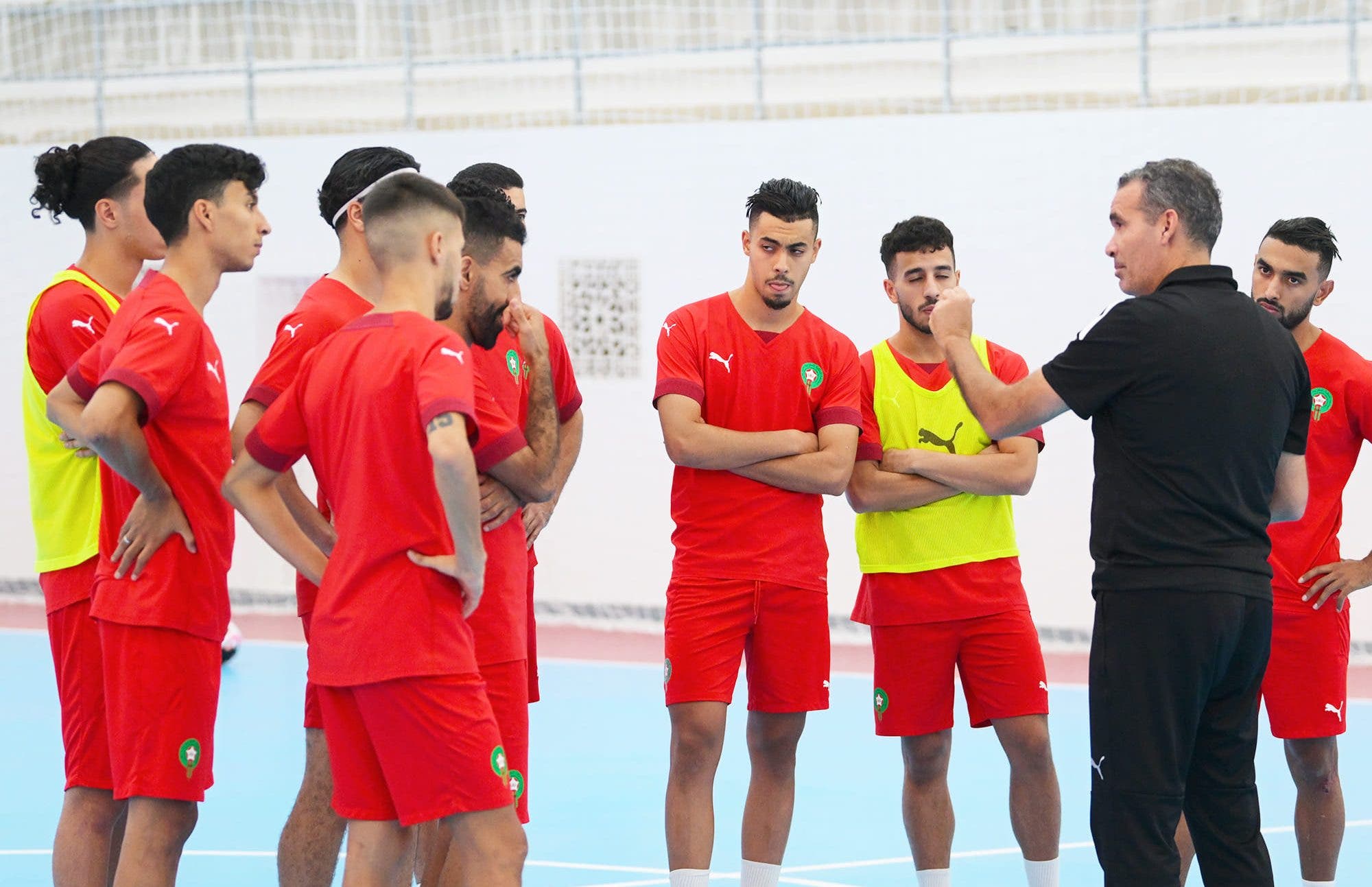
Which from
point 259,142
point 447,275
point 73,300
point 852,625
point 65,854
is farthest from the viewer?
point 259,142

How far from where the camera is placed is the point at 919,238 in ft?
15.1

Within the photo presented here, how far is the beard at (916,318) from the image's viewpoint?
182 inches

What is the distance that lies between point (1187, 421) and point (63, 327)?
9.99ft

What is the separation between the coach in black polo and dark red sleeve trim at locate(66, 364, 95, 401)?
239cm

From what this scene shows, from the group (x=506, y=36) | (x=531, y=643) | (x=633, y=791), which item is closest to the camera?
(x=531, y=643)

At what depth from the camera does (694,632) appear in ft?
14.3

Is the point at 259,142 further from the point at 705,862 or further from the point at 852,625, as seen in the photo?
the point at 705,862

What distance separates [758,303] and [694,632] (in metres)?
1.09

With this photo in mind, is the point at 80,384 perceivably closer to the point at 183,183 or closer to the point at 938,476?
the point at 183,183

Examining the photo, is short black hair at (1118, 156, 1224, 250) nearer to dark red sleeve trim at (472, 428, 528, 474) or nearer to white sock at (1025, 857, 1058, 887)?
dark red sleeve trim at (472, 428, 528, 474)

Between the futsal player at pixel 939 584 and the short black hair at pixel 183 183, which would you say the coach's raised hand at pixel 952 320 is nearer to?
the futsal player at pixel 939 584

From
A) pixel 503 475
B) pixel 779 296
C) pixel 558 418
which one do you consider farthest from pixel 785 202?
pixel 503 475

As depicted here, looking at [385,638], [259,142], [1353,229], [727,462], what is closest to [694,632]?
[727,462]

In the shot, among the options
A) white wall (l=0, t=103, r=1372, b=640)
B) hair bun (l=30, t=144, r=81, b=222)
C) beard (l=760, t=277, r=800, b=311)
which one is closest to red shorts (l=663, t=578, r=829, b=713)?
beard (l=760, t=277, r=800, b=311)
